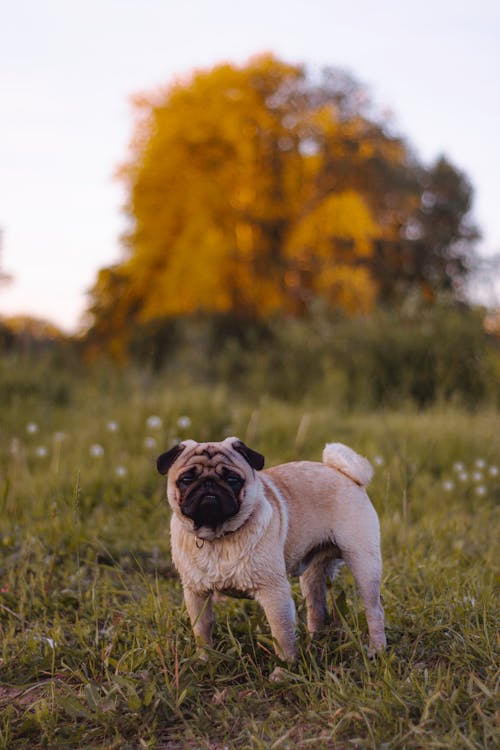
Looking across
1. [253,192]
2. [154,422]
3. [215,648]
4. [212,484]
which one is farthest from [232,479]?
[253,192]

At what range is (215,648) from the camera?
3.05 metres

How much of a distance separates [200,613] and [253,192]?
25.0 metres

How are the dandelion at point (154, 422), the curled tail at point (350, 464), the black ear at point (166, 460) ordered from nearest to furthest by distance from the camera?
1. the black ear at point (166, 460)
2. the curled tail at point (350, 464)
3. the dandelion at point (154, 422)

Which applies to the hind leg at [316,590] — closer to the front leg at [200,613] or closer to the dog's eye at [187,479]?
the front leg at [200,613]

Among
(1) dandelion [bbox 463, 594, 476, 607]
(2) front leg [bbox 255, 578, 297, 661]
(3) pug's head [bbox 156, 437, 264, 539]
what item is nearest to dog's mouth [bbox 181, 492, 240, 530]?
(3) pug's head [bbox 156, 437, 264, 539]

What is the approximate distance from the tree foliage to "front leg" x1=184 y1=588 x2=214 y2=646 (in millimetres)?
21542

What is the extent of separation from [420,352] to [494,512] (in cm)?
577

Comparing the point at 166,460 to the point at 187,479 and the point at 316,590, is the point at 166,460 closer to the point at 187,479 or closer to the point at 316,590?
the point at 187,479

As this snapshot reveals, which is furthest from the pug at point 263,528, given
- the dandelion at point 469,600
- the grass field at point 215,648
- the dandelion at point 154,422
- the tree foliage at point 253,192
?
the tree foliage at point 253,192

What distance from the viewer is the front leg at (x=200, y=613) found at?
286 centimetres

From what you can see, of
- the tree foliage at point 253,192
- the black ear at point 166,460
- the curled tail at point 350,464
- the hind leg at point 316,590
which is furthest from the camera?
the tree foliage at point 253,192

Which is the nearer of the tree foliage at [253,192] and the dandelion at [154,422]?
the dandelion at [154,422]

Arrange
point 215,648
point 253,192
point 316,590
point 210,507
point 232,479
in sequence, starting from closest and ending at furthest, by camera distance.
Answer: point 210,507, point 232,479, point 215,648, point 316,590, point 253,192

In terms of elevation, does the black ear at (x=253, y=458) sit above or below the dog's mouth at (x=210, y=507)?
above
